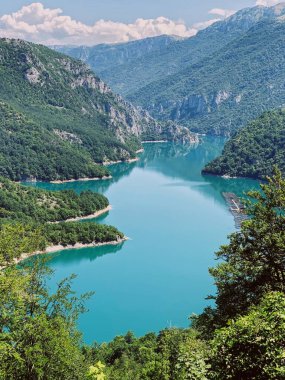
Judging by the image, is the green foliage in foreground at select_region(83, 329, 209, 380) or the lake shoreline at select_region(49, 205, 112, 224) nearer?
the green foliage in foreground at select_region(83, 329, 209, 380)

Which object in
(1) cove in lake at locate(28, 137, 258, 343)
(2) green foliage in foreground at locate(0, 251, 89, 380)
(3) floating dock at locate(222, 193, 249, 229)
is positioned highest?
(2) green foliage in foreground at locate(0, 251, 89, 380)

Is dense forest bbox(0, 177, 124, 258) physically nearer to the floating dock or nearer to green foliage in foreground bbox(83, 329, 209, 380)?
the floating dock

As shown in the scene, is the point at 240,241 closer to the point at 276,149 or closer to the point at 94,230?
the point at 94,230

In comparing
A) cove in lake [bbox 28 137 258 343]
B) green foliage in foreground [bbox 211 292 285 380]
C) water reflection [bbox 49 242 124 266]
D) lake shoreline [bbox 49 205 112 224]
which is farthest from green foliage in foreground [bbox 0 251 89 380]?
lake shoreline [bbox 49 205 112 224]

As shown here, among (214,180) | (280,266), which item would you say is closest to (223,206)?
(214,180)

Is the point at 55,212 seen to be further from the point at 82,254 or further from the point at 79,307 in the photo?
the point at 79,307

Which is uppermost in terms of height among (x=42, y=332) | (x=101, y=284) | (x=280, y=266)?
(x=280, y=266)
